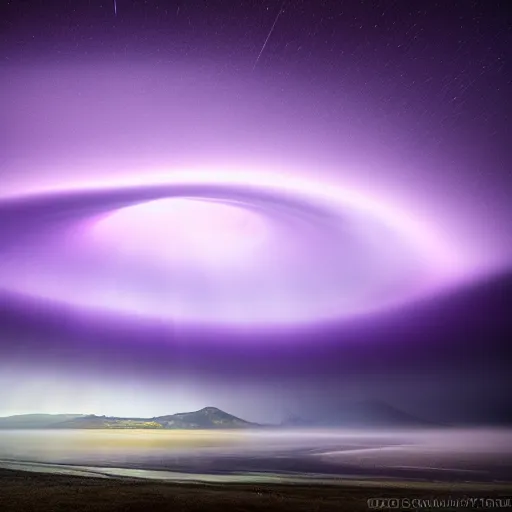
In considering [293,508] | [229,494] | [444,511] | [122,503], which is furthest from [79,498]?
[444,511]

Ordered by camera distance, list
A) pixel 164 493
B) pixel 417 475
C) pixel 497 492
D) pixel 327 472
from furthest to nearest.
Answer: pixel 327 472 < pixel 417 475 < pixel 497 492 < pixel 164 493

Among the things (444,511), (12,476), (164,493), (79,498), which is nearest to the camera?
(444,511)

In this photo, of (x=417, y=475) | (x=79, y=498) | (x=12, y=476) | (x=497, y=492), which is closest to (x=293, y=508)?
(x=79, y=498)

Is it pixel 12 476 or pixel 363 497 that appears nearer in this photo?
pixel 363 497

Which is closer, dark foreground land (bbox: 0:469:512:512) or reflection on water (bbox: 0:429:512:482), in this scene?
dark foreground land (bbox: 0:469:512:512)

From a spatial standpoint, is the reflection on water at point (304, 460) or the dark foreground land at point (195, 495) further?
the reflection on water at point (304, 460)

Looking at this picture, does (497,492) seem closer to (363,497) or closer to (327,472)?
(363,497)

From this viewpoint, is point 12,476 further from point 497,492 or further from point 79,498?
point 497,492

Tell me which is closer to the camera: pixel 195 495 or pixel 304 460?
pixel 195 495
